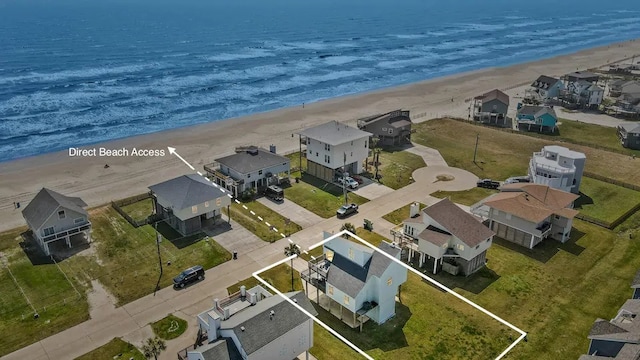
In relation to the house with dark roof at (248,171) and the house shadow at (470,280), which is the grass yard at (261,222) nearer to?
the house with dark roof at (248,171)

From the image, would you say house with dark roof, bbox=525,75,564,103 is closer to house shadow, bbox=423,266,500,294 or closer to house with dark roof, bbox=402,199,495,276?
house with dark roof, bbox=402,199,495,276

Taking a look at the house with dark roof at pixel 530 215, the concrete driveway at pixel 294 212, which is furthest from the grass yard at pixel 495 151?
the concrete driveway at pixel 294 212

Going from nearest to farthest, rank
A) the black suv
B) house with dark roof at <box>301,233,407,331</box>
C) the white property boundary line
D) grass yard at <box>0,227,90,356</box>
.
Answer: the white property boundary line → house with dark roof at <box>301,233,407,331</box> → grass yard at <box>0,227,90,356</box> → the black suv

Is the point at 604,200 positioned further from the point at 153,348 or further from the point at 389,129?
the point at 153,348

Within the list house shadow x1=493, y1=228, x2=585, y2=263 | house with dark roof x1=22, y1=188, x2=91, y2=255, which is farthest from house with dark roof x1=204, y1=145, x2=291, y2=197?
house shadow x1=493, y1=228, x2=585, y2=263

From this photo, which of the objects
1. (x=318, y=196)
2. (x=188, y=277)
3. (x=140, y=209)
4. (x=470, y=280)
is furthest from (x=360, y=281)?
(x=140, y=209)

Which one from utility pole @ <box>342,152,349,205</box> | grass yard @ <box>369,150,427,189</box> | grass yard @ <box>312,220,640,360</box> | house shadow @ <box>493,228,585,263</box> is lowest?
grass yard @ <box>312,220,640,360</box>

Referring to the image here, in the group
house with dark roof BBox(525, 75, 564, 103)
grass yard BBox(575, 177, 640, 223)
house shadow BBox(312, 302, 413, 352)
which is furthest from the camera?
house with dark roof BBox(525, 75, 564, 103)
